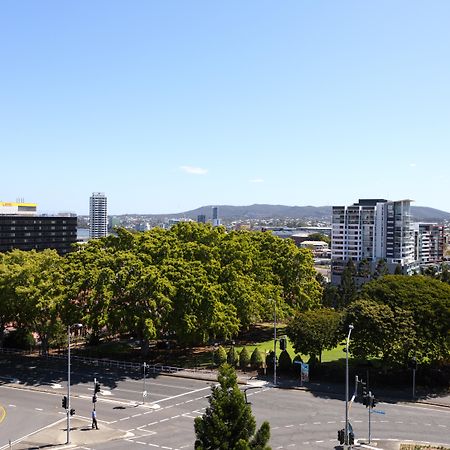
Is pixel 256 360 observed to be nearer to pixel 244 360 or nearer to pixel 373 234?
pixel 244 360

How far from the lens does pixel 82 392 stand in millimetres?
45719

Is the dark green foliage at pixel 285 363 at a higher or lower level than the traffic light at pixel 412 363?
lower

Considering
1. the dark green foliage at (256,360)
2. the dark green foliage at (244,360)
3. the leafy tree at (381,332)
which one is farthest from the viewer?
the dark green foliage at (244,360)

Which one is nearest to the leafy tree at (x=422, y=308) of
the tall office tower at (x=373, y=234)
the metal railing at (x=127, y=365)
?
the metal railing at (x=127, y=365)

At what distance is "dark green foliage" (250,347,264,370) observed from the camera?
52.3 meters

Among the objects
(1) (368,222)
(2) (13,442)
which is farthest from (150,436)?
(1) (368,222)

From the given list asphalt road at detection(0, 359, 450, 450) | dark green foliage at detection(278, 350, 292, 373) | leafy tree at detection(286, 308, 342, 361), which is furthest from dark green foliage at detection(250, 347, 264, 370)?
asphalt road at detection(0, 359, 450, 450)

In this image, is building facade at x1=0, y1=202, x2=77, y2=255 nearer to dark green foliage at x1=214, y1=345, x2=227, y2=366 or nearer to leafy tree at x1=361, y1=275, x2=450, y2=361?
dark green foliage at x1=214, y1=345, x2=227, y2=366

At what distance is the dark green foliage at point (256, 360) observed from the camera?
52312 millimetres

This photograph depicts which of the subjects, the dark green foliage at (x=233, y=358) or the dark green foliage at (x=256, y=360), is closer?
the dark green foliage at (x=256, y=360)

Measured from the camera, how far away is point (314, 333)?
4922 centimetres

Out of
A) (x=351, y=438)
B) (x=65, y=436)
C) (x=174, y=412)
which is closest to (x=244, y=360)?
(x=174, y=412)

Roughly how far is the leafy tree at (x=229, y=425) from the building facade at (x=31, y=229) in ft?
430

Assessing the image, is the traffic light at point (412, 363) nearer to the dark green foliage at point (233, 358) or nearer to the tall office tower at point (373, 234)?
the dark green foliage at point (233, 358)
